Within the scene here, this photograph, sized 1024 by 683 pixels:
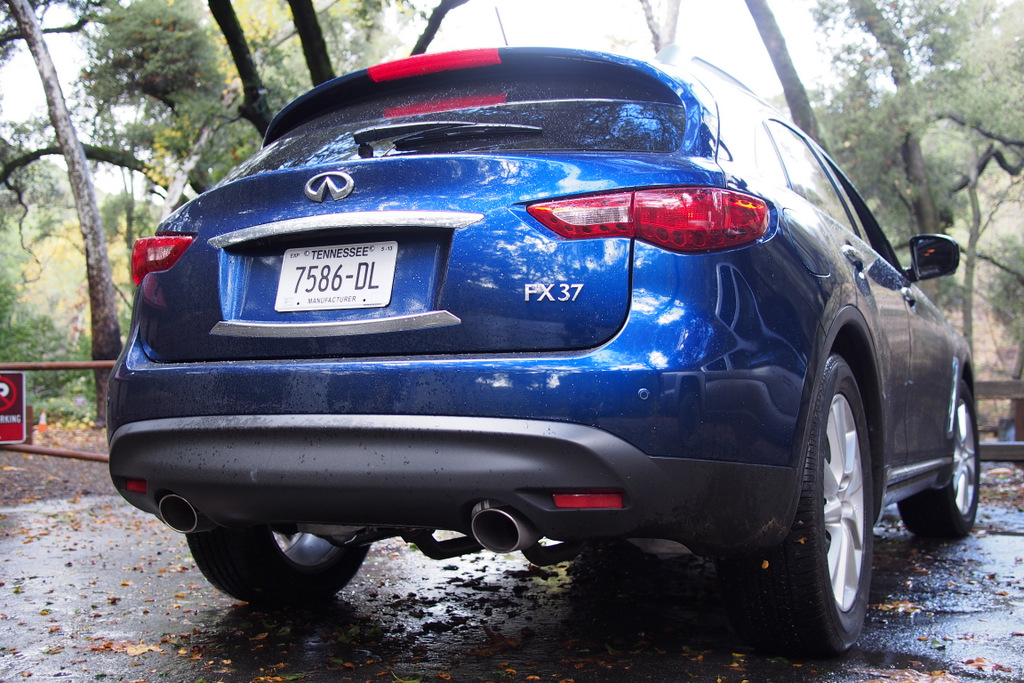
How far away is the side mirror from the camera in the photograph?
4621 millimetres

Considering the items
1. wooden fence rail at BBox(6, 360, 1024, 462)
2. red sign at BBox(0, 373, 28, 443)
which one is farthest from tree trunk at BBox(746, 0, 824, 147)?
red sign at BBox(0, 373, 28, 443)

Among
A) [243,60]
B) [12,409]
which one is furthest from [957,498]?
[243,60]

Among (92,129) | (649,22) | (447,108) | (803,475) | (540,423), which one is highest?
(649,22)

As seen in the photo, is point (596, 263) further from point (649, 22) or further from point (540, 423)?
point (649, 22)

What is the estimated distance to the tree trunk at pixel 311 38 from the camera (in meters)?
11.2

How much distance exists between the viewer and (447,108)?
2857 mm

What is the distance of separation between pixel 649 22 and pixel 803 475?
62.6ft

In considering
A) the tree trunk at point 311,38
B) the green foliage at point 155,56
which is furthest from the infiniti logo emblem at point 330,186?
the green foliage at point 155,56

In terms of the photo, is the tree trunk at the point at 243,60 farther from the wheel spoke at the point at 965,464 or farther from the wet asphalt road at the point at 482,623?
the wheel spoke at the point at 965,464

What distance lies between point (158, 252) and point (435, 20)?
10085 millimetres

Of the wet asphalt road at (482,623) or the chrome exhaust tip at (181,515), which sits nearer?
the chrome exhaust tip at (181,515)

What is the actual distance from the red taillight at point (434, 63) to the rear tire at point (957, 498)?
3294 millimetres

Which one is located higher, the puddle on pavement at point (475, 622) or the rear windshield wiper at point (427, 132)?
the rear windshield wiper at point (427, 132)

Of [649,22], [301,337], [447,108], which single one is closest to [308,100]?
[447,108]
